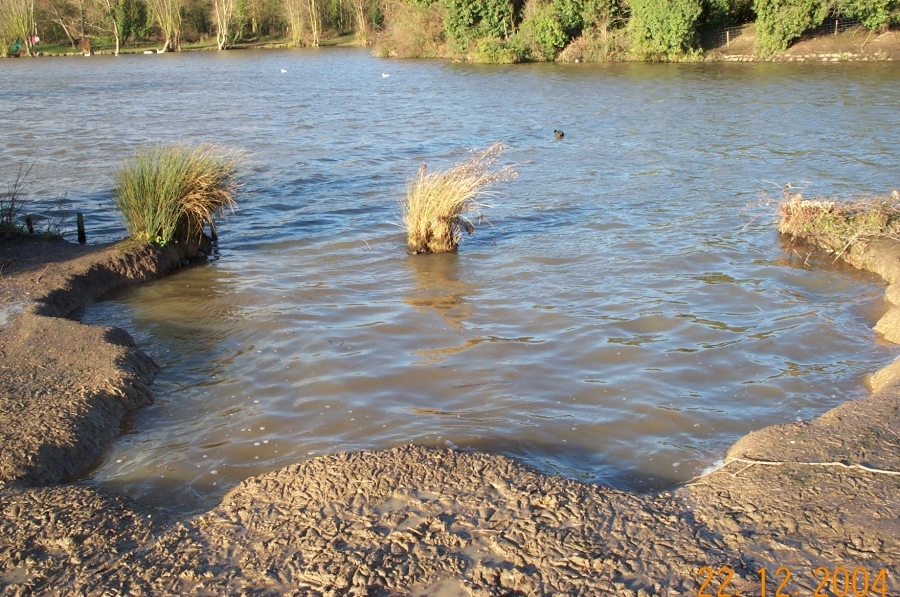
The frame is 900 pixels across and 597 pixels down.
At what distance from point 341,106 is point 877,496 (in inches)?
954

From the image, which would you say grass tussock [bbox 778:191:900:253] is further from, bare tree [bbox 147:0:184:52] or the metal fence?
bare tree [bbox 147:0:184:52]

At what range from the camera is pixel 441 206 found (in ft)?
33.1

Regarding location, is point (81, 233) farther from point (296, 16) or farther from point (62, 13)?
point (62, 13)

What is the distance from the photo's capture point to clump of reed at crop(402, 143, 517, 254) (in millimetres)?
9906

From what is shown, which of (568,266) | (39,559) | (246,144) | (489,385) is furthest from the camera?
(246,144)

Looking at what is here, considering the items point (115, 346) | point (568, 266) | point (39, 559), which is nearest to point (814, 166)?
point (568, 266)

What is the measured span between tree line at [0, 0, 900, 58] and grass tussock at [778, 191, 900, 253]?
26745 mm

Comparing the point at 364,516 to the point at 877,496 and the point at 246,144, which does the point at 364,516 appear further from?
the point at 246,144

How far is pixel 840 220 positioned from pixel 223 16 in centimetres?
6592

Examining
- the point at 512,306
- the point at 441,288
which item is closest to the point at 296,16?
the point at 441,288

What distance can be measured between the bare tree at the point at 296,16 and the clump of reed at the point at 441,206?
6233 cm

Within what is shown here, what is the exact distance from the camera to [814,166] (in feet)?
47.6

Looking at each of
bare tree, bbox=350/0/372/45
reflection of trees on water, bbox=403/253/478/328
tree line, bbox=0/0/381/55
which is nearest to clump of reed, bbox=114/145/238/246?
reflection of trees on water, bbox=403/253/478/328

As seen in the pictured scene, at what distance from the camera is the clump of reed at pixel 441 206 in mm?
9906
